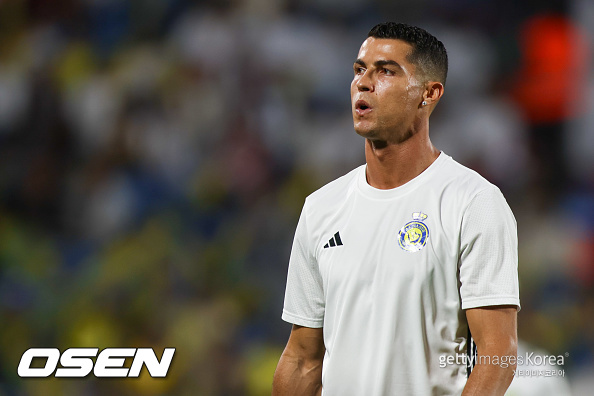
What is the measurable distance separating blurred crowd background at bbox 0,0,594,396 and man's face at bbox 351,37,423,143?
2.52 m

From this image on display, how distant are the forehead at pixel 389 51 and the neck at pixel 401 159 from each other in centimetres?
23

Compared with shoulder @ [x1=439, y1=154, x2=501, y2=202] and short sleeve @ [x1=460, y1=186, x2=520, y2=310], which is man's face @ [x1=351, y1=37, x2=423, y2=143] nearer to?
shoulder @ [x1=439, y1=154, x2=501, y2=202]

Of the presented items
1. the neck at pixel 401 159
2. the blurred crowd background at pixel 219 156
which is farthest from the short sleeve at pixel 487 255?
the blurred crowd background at pixel 219 156

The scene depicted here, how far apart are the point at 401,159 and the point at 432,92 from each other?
0.73 ft

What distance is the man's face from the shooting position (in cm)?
205

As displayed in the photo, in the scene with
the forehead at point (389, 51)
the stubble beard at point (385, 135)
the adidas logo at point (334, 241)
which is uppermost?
the forehead at point (389, 51)

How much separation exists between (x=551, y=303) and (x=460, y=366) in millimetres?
2686

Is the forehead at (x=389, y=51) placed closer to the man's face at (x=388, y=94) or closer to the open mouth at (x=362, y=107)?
the man's face at (x=388, y=94)

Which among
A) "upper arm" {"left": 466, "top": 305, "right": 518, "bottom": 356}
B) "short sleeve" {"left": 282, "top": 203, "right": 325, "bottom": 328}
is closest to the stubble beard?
"short sleeve" {"left": 282, "top": 203, "right": 325, "bottom": 328}

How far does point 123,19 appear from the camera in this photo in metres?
5.04

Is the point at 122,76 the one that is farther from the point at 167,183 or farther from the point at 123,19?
the point at 167,183

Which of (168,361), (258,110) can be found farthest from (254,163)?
(168,361)

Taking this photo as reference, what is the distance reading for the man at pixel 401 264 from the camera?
181 centimetres

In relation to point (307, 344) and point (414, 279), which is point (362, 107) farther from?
→ point (307, 344)
